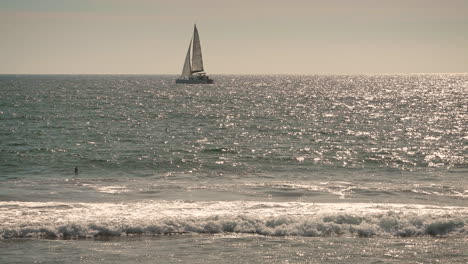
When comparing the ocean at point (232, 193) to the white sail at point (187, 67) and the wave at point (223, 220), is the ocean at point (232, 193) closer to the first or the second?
the wave at point (223, 220)

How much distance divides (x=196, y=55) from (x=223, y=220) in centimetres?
14118

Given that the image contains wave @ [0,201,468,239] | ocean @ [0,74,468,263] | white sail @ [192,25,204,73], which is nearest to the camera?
ocean @ [0,74,468,263]

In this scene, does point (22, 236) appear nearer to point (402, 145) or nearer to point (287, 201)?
point (287, 201)

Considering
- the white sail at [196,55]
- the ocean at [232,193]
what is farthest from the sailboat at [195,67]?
the ocean at [232,193]

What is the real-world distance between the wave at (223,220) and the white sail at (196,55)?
133524 mm

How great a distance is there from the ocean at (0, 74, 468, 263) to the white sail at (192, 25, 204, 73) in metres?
90.2

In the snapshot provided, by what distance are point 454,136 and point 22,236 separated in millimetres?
49858

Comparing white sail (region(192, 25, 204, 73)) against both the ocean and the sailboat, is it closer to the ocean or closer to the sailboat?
the sailboat

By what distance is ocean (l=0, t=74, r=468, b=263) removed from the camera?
2425cm

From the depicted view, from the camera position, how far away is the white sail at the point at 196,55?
162 meters

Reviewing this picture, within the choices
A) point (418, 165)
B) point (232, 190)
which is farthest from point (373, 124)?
point (232, 190)

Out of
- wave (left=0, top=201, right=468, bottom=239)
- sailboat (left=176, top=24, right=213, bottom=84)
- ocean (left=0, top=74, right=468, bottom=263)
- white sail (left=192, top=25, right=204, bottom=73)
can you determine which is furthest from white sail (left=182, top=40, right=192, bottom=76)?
wave (left=0, top=201, right=468, bottom=239)

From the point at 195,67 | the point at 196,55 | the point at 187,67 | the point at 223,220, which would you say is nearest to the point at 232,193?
the point at 223,220

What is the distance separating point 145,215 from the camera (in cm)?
2891
